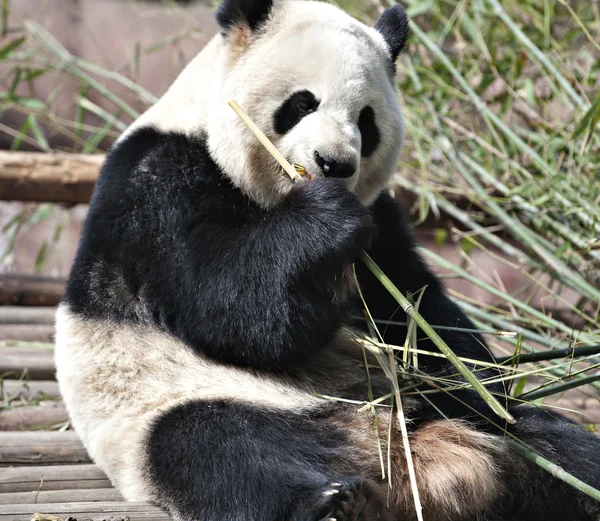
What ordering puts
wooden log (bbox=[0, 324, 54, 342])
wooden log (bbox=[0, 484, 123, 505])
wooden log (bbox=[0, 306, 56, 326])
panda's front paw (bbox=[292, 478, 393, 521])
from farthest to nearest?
wooden log (bbox=[0, 306, 56, 326]) < wooden log (bbox=[0, 324, 54, 342]) < wooden log (bbox=[0, 484, 123, 505]) < panda's front paw (bbox=[292, 478, 393, 521])

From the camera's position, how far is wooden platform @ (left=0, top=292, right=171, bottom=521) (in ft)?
6.37

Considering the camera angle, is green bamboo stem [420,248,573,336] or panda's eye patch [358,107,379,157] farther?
green bamboo stem [420,248,573,336]

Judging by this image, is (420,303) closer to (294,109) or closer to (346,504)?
(294,109)

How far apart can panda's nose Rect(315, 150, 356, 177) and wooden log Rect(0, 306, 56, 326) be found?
8.01 feet

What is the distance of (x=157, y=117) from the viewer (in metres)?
2.32

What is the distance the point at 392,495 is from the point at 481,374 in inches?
19.1

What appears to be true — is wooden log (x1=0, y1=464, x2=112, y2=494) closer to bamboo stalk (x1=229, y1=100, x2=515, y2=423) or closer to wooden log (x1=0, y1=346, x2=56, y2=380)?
wooden log (x1=0, y1=346, x2=56, y2=380)

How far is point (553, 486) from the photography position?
207 centimetres

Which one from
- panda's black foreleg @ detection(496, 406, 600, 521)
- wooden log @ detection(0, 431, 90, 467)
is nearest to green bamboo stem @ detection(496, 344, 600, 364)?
panda's black foreleg @ detection(496, 406, 600, 521)

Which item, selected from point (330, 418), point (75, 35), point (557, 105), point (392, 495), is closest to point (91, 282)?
point (330, 418)

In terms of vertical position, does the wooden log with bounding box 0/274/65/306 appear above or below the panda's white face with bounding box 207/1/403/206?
below

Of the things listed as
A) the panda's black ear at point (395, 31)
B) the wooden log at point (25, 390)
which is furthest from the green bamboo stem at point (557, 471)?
the wooden log at point (25, 390)

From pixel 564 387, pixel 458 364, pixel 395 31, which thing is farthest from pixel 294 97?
pixel 564 387

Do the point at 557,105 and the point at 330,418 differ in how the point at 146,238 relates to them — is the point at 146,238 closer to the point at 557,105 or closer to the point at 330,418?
the point at 330,418
